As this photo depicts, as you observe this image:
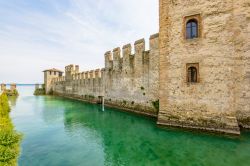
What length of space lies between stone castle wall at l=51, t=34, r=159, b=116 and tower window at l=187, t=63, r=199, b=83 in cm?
340

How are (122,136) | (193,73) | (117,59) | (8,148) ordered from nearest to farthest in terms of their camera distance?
(8,148)
(122,136)
(193,73)
(117,59)

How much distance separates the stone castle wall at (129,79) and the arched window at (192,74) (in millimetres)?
3407

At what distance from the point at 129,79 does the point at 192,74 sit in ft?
23.7

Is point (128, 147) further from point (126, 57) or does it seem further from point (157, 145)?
point (126, 57)

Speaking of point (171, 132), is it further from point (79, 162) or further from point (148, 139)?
point (79, 162)

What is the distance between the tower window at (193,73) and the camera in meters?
10.1

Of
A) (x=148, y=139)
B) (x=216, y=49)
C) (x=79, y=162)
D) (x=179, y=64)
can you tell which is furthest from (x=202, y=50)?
(x=79, y=162)

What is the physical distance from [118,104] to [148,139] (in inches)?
374

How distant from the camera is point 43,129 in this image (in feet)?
36.1

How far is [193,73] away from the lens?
1027cm

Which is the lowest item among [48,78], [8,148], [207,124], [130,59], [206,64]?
[207,124]

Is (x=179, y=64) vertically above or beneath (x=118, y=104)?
above

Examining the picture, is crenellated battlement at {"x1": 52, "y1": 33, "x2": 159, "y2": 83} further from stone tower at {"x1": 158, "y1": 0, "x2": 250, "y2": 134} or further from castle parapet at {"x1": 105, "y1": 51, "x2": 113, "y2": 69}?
stone tower at {"x1": 158, "y1": 0, "x2": 250, "y2": 134}

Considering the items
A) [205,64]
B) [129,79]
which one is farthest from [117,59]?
[205,64]
